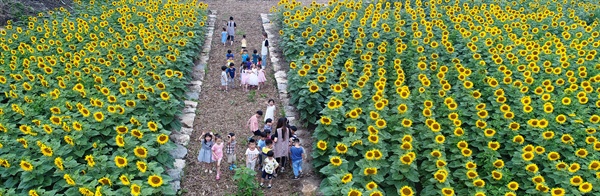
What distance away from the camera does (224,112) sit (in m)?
11.0

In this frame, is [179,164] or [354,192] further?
[179,164]

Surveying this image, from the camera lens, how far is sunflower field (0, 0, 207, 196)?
675 cm

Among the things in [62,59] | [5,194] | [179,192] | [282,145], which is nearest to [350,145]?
[282,145]

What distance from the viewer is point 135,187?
20.5 feet

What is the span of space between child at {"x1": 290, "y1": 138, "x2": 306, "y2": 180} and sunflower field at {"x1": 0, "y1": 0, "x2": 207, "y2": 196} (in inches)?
85.0

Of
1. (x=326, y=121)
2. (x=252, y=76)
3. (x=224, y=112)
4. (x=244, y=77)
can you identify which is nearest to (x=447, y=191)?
(x=326, y=121)

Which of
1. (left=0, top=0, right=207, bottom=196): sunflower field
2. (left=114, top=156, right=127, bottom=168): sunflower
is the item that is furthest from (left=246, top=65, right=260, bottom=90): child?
(left=114, top=156, right=127, bottom=168): sunflower

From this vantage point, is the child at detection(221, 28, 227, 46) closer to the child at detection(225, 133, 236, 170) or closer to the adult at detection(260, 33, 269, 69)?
the adult at detection(260, 33, 269, 69)

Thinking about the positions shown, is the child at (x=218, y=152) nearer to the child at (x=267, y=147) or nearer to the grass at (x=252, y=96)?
the child at (x=267, y=147)

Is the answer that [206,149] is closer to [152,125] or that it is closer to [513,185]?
[152,125]

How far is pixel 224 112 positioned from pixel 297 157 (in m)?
3.57

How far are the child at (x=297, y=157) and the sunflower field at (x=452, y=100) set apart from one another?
330mm

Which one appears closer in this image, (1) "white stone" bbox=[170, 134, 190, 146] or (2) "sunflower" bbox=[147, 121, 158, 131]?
(2) "sunflower" bbox=[147, 121, 158, 131]

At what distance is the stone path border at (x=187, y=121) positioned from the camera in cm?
818
